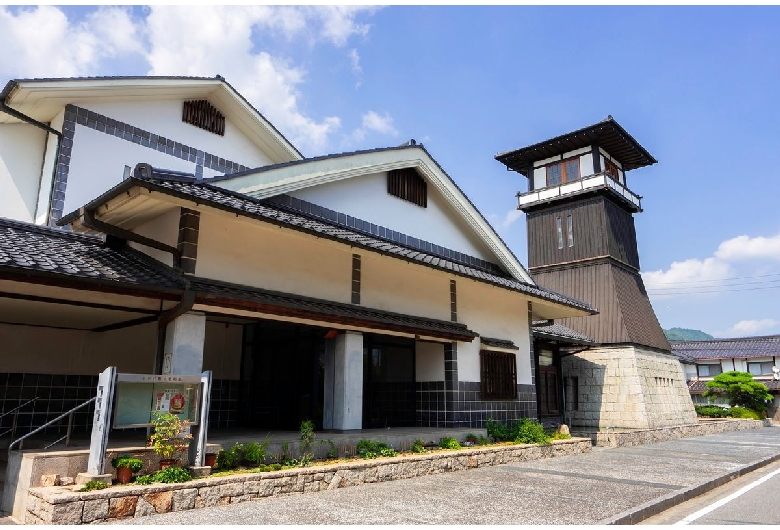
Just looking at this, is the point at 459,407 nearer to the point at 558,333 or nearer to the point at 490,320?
the point at 490,320

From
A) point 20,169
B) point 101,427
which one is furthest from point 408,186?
point 101,427

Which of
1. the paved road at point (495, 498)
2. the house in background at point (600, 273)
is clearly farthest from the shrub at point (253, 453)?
the house in background at point (600, 273)

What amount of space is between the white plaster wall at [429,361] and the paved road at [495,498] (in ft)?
8.86

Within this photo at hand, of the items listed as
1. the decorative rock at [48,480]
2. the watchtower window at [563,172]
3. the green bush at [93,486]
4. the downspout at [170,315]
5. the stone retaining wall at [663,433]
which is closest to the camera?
the green bush at [93,486]

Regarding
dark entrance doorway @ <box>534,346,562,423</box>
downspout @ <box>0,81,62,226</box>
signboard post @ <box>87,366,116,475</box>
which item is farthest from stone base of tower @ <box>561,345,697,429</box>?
downspout @ <box>0,81,62,226</box>

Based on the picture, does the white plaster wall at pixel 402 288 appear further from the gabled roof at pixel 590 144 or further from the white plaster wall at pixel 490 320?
the gabled roof at pixel 590 144

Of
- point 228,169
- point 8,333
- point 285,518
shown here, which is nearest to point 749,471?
point 285,518

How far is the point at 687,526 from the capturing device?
660 cm

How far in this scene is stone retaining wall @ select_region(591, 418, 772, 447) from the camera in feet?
56.9

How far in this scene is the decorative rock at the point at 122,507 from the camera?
615 centimetres

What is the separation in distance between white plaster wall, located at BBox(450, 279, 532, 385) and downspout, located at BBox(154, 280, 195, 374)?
A: 23.6ft

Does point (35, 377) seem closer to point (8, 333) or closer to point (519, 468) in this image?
point (8, 333)

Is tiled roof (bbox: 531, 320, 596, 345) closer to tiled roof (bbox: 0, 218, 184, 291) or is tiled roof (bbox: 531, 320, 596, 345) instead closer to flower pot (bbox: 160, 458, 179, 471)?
tiled roof (bbox: 0, 218, 184, 291)

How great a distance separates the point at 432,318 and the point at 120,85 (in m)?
8.83
